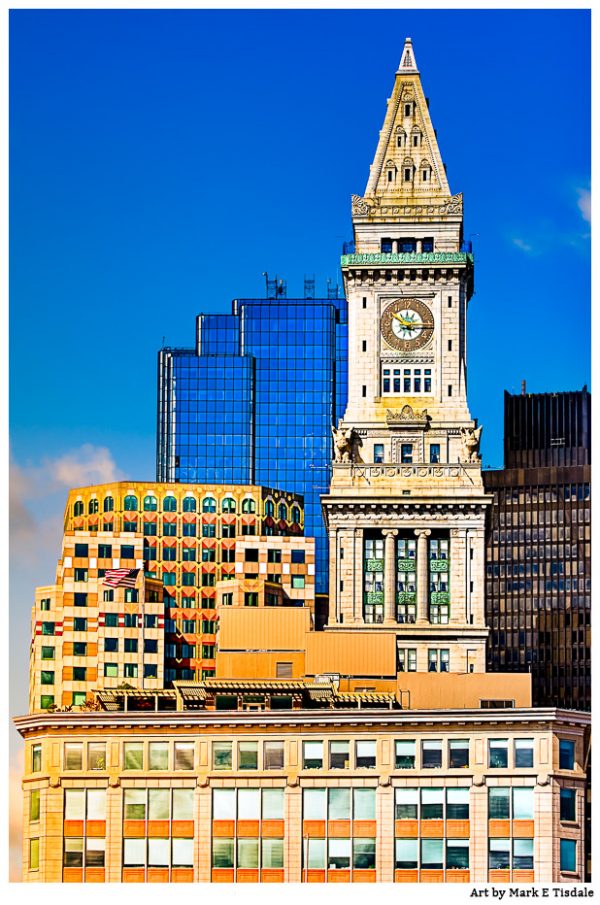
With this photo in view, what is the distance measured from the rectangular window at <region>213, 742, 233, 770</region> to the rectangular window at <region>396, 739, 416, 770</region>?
1202 cm

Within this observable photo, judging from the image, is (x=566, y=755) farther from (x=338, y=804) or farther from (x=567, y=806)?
(x=338, y=804)

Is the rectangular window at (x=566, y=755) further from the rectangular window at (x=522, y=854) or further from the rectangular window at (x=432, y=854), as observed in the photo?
the rectangular window at (x=432, y=854)

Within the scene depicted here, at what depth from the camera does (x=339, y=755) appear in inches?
7288

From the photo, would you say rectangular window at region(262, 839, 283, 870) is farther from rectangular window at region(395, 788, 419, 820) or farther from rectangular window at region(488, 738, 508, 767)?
rectangular window at region(488, 738, 508, 767)

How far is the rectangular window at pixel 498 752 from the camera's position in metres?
184

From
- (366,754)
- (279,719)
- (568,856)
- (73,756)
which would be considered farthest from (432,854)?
(73,756)

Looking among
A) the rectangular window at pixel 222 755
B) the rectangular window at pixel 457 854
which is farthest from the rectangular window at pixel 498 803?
the rectangular window at pixel 222 755

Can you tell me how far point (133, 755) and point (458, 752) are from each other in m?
23.4

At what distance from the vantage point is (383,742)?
606 ft

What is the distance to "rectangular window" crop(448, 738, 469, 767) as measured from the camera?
184 metres

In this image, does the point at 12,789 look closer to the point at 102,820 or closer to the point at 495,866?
the point at 102,820

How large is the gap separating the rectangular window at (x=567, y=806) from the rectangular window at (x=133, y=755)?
30165 millimetres

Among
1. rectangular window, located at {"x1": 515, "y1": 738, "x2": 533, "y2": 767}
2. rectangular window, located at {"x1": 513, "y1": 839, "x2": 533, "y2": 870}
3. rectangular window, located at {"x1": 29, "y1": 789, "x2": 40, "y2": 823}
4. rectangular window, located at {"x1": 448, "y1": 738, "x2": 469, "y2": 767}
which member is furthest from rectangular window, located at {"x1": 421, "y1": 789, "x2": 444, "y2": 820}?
rectangular window, located at {"x1": 29, "y1": 789, "x2": 40, "y2": 823}
